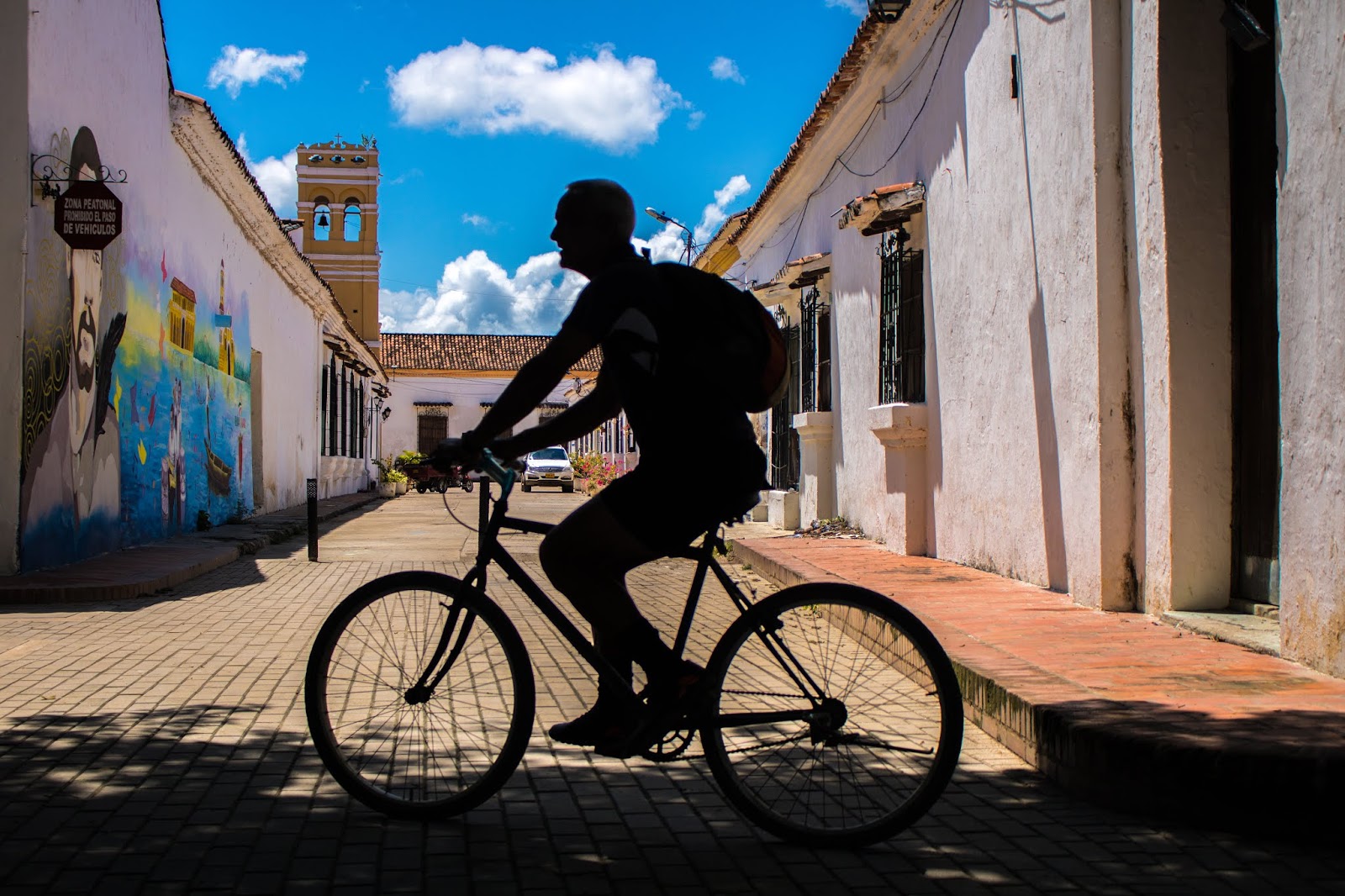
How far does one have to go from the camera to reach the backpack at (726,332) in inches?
128

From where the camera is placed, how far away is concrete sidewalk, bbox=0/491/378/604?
848cm

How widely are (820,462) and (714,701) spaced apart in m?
11.3

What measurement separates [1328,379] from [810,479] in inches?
400

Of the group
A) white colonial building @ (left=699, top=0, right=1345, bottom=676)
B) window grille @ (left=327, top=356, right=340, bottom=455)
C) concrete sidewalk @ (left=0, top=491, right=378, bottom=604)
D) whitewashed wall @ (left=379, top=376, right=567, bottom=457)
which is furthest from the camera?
whitewashed wall @ (left=379, top=376, right=567, bottom=457)

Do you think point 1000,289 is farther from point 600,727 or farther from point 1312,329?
point 600,727

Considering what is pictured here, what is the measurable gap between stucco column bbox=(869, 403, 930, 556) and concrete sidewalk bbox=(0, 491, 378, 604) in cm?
572

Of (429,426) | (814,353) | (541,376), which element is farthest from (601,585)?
(429,426)

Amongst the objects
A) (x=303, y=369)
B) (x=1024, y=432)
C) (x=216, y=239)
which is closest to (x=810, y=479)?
(x=1024, y=432)

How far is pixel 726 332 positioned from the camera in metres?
3.25

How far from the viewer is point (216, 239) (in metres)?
16.5

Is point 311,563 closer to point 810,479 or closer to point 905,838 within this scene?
point 810,479

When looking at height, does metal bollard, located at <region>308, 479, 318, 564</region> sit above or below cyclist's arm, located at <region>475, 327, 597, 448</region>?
below

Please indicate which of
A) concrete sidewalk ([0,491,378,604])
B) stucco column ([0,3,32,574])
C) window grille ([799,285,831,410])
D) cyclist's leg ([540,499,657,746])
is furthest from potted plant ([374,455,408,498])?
cyclist's leg ([540,499,657,746])

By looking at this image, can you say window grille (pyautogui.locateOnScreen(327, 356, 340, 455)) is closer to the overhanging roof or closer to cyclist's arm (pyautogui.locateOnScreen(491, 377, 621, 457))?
the overhanging roof
